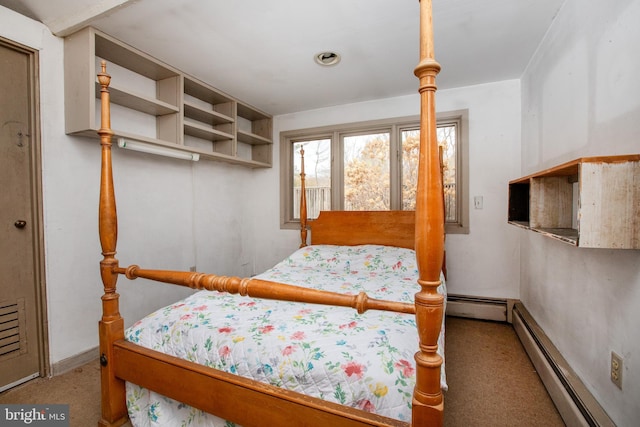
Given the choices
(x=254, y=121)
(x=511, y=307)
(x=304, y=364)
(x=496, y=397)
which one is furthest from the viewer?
(x=254, y=121)

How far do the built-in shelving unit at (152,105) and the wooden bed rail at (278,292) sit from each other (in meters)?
1.25

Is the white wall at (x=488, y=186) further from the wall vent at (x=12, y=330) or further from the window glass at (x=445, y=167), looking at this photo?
the wall vent at (x=12, y=330)

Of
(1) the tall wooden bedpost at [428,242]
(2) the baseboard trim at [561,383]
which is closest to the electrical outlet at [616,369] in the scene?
(2) the baseboard trim at [561,383]

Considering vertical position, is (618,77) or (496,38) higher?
(496,38)

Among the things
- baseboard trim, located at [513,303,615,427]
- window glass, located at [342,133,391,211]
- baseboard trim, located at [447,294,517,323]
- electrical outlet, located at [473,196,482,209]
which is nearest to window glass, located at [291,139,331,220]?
window glass, located at [342,133,391,211]

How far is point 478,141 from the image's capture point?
110 inches

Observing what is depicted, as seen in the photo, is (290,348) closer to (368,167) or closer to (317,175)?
(368,167)

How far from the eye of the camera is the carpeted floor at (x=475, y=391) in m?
1.51

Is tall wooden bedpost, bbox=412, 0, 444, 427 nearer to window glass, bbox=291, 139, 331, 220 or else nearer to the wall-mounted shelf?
the wall-mounted shelf

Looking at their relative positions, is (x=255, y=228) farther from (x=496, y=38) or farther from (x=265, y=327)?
(x=496, y=38)

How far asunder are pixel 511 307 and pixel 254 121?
3316 mm

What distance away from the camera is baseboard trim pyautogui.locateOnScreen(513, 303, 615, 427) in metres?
1.25

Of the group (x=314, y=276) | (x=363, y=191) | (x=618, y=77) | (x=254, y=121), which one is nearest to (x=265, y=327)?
(x=314, y=276)

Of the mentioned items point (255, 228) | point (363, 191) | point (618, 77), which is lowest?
point (255, 228)
